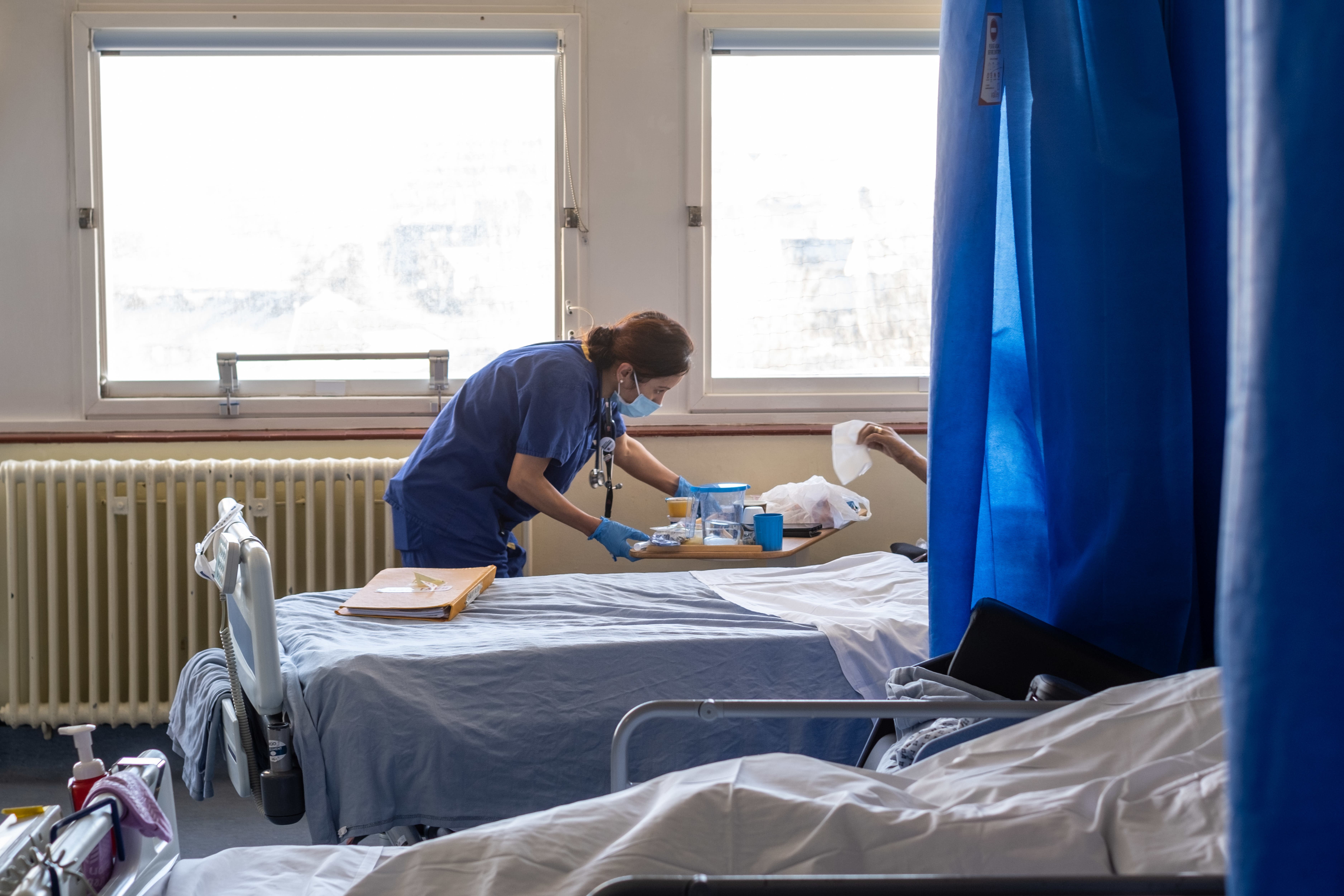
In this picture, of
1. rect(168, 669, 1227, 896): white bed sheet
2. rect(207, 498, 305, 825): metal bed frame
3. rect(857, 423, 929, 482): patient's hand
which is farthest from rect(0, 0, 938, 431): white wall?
rect(168, 669, 1227, 896): white bed sheet

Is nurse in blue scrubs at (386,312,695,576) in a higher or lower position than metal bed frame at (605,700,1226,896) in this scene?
higher

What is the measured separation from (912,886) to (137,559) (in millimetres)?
2956

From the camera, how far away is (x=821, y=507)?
2979mm

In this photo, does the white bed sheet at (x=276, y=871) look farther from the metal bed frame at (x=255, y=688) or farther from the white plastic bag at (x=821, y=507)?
the white plastic bag at (x=821, y=507)

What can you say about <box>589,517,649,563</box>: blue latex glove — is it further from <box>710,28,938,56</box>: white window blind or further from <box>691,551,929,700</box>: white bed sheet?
<box>710,28,938,56</box>: white window blind

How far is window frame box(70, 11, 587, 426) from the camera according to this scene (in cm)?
321

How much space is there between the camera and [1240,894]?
1.61 feet

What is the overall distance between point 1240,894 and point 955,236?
1.04 metres

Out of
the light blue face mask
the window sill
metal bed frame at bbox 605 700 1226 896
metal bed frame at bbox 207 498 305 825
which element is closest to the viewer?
metal bed frame at bbox 605 700 1226 896

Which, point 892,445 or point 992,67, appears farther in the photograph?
point 892,445

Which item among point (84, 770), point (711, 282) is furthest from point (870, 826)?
point (711, 282)

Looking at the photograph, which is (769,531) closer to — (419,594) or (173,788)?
(419,594)

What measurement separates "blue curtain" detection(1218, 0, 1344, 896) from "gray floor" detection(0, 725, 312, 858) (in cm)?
227

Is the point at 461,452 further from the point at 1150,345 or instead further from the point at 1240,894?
the point at 1240,894
